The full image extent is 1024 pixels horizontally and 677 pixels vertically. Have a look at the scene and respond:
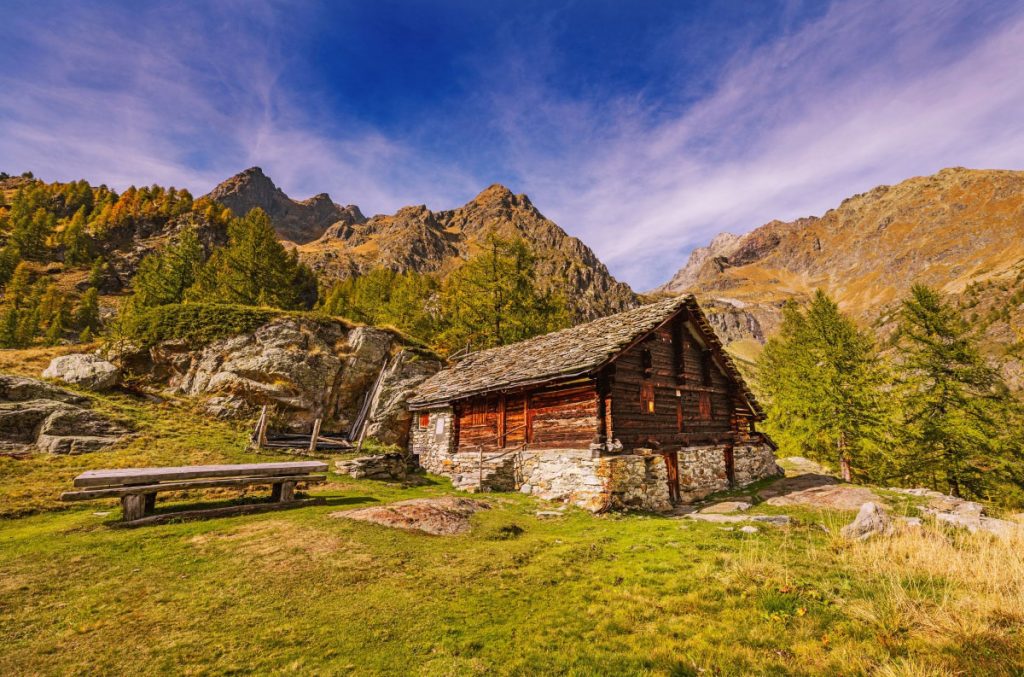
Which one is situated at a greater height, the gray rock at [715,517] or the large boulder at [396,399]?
the large boulder at [396,399]

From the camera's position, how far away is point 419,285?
47344 millimetres

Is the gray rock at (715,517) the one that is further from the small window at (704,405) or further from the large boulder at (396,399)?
the large boulder at (396,399)

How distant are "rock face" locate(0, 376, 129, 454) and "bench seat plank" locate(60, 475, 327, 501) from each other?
9.56 m

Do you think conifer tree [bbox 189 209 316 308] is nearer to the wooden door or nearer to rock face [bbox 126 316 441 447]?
rock face [bbox 126 316 441 447]

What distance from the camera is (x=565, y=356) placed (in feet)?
60.1

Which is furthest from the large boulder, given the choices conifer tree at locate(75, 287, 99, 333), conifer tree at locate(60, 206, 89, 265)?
conifer tree at locate(60, 206, 89, 265)

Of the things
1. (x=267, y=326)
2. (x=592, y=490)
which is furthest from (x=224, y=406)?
(x=592, y=490)

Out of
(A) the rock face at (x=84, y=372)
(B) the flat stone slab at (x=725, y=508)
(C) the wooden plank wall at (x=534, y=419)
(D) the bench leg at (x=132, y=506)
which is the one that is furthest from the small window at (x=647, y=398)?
(A) the rock face at (x=84, y=372)

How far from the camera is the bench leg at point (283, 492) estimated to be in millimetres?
12531

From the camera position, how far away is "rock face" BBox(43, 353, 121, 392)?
22.2 m

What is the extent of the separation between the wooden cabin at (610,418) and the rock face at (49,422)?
47.6 ft

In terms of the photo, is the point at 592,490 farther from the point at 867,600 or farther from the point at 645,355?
the point at 867,600

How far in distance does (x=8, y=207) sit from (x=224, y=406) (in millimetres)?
131547

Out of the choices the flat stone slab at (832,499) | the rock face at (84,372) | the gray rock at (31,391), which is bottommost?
the flat stone slab at (832,499)
